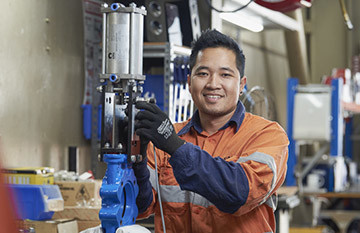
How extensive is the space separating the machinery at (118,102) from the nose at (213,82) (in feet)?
1.33

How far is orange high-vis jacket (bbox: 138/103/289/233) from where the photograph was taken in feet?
6.21

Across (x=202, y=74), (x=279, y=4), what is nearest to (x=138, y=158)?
(x=202, y=74)

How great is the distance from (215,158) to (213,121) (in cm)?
40

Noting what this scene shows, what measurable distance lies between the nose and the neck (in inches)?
5.2

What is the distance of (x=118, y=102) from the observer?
1.88 meters

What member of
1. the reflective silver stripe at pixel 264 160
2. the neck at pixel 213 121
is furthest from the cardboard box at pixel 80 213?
the reflective silver stripe at pixel 264 160

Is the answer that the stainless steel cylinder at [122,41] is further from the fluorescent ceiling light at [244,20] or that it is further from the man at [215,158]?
the fluorescent ceiling light at [244,20]

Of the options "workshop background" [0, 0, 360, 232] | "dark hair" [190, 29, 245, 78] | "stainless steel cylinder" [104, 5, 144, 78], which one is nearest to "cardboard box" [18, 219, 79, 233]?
"workshop background" [0, 0, 360, 232]

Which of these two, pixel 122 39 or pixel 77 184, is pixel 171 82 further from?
pixel 122 39

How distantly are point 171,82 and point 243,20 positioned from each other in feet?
5.66

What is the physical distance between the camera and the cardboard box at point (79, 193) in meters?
3.07

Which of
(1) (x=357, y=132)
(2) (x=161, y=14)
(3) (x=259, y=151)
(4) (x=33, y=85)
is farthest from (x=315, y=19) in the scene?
(3) (x=259, y=151)

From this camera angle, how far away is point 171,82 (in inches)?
149

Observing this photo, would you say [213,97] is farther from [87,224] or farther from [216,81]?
[87,224]
